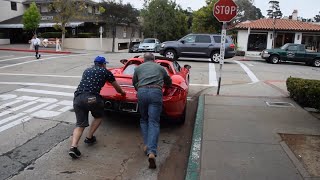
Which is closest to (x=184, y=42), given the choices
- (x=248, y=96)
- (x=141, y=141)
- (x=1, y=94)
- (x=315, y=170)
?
(x=248, y=96)

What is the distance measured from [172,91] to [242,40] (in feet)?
100

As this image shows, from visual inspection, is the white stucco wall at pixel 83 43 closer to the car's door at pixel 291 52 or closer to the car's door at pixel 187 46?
the car's door at pixel 187 46

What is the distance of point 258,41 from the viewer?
36.3m

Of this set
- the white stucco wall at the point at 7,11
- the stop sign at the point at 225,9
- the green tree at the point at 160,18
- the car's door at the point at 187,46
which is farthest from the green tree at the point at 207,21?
the stop sign at the point at 225,9

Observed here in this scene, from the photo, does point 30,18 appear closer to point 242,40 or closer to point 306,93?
point 242,40

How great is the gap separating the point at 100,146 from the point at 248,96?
224 inches

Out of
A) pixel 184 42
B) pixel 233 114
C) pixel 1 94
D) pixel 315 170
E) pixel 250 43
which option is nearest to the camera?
pixel 315 170

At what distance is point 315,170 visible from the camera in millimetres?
4879

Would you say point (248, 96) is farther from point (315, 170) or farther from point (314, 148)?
point (315, 170)

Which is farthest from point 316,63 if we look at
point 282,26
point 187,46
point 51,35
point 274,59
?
point 51,35

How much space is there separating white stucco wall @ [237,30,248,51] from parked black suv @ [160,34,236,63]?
599 inches

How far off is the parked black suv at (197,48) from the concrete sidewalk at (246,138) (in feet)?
36.7

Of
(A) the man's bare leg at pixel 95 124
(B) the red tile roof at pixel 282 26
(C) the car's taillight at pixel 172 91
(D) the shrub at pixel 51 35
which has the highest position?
(B) the red tile roof at pixel 282 26

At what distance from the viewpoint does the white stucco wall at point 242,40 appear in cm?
Answer: 3606
